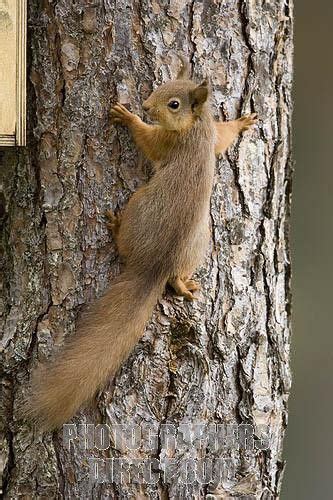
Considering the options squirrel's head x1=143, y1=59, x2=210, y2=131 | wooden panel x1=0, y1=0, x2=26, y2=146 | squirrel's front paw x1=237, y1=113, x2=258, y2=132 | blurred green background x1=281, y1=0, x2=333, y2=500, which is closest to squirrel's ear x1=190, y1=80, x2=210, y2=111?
squirrel's head x1=143, y1=59, x2=210, y2=131

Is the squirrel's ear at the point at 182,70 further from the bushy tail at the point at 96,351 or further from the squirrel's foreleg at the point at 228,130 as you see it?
the bushy tail at the point at 96,351

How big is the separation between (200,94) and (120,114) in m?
0.17

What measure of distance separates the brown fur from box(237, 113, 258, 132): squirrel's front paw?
0.12 metres

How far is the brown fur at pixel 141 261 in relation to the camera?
213 centimetres

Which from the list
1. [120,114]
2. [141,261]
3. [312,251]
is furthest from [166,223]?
[312,251]

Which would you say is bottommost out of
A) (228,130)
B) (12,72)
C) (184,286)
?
(184,286)

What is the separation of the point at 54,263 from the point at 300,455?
1.65 metres

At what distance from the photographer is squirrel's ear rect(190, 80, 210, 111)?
214cm

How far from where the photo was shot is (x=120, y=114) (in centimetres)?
216

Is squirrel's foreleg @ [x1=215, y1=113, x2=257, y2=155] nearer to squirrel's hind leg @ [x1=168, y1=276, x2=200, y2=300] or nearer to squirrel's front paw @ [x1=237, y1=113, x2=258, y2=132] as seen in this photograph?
squirrel's front paw @ [x1=237, y1=113, x2=258, y2=132]

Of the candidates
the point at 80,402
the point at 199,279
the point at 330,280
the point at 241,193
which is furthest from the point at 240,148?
the point at 330,280

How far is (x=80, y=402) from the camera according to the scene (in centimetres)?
215

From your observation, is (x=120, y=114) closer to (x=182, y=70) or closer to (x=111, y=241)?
(x=182, y=70)

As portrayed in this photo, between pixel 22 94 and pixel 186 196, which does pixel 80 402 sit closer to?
pixel 186 196
